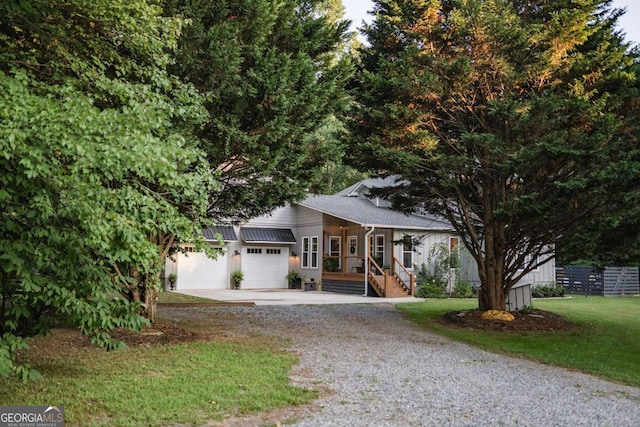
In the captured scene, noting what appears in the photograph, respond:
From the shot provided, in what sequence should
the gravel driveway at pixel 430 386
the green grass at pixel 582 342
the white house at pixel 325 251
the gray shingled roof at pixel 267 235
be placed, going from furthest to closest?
1. the gray shingled roof at pixel 267 235
2. the white house at pixel 325 251
3. the green grass at pixel 582 342
4. the gravel driveway at pixel 430 386

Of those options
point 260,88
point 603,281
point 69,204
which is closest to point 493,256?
point 260,88

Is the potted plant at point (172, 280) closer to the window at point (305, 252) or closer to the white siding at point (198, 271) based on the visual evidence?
the white siding at point (198, 271)

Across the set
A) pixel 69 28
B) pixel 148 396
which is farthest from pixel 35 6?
pixel 148 396

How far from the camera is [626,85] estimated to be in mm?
9875

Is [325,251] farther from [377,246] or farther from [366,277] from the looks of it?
[366,277]

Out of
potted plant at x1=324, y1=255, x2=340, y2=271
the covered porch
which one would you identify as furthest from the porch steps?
potted plant at x1=324, y1=255, x2=340, y2=271

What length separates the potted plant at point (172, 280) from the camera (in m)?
20.2

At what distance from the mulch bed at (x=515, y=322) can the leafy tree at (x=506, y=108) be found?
1302mm

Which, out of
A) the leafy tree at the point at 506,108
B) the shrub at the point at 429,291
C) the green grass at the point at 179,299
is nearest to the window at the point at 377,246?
the shrub at the point at 429,291

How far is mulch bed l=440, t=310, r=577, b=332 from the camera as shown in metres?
10.9

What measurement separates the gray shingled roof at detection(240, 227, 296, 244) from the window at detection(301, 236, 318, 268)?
0.58 metres

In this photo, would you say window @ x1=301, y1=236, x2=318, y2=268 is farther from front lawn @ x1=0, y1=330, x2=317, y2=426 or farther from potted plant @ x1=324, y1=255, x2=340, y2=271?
front lawn @ x1=0, y1=330, x2=317, y2=426

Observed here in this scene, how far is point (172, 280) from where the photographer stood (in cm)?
2025

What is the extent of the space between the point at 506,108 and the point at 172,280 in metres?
15.0
